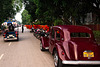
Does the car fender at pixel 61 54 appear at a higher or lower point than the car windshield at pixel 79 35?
lower

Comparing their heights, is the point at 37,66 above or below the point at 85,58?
below

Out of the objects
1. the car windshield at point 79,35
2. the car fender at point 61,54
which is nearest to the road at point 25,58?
the car fender at point 61,54

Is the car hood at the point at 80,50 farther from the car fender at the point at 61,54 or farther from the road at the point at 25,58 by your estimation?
the road at the point at 25,58

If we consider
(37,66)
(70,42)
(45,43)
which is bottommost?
(37,66)

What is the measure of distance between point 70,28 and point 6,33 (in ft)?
36.2

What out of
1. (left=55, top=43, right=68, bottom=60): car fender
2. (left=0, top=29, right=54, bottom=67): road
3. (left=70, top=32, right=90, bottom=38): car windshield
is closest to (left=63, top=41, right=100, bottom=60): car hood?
(left=55, top=43, right=68, bottom=60): car fender

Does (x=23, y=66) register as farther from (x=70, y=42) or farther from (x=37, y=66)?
(x=70, y=42)

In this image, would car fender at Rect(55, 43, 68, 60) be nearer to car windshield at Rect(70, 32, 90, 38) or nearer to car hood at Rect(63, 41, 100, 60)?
car hood at Rect(63, 41, 100, 60)

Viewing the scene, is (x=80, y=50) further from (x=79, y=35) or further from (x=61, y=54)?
(x=79, y=35)

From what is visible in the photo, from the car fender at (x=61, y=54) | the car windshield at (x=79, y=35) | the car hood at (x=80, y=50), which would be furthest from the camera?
the car windshield at (x=79, y=35)

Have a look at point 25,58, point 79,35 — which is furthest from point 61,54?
point 25,58

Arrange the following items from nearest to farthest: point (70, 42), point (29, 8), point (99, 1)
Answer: point (70, 42) → point (99, 1) → point (29, 8)

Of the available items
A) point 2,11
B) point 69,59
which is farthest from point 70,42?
point 2,11

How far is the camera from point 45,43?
346 inches
